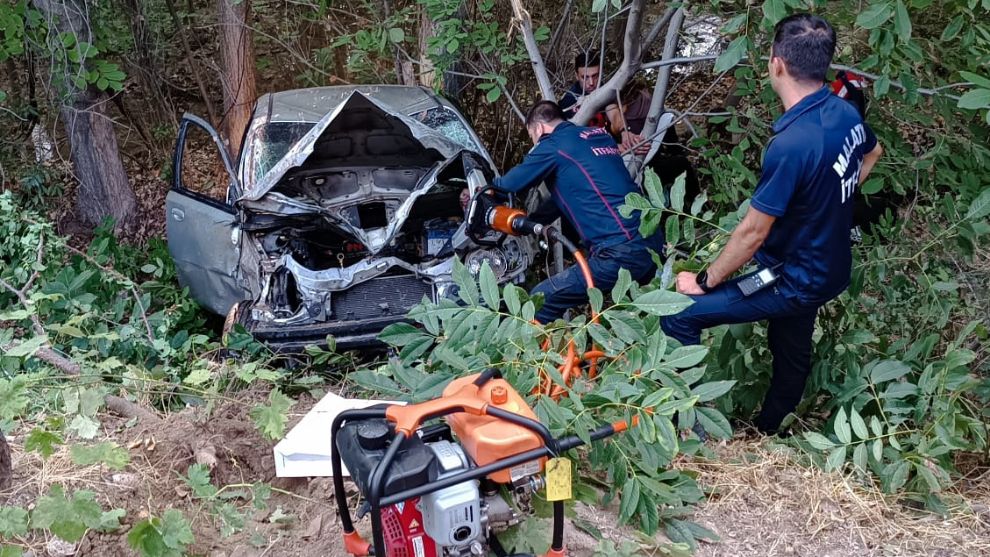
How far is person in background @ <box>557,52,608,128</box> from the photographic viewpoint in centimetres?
608

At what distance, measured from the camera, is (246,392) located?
13.2ft

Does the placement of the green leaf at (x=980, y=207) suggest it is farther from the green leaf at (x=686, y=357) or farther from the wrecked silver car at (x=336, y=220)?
the wrecked silver car at (x=336, y=220)

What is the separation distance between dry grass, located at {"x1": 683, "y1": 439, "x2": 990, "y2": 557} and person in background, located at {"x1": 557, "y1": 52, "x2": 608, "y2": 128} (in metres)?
3.33

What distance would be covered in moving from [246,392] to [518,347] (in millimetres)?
1888

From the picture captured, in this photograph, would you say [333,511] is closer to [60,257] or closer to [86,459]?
[86,459]

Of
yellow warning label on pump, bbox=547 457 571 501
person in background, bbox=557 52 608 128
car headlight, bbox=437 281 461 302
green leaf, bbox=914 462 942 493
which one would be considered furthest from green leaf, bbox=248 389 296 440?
person in background, bbox=557 52 608 128

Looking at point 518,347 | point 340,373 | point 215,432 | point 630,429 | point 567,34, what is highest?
point 567,34

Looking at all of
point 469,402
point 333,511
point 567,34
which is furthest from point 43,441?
point 567,34

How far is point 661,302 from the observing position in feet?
8.82

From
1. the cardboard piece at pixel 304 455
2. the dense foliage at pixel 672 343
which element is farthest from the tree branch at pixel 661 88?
the cardboard piece at pixel 304 455

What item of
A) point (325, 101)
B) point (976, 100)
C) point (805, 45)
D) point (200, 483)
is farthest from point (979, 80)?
point (325, 101)

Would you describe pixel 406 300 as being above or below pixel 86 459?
below

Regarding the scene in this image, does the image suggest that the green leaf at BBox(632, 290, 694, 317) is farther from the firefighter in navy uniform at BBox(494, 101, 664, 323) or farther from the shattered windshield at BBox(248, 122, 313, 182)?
the shattered windshield at BBox(248, 122, 313, 182)

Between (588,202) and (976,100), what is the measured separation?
82.9 inches
